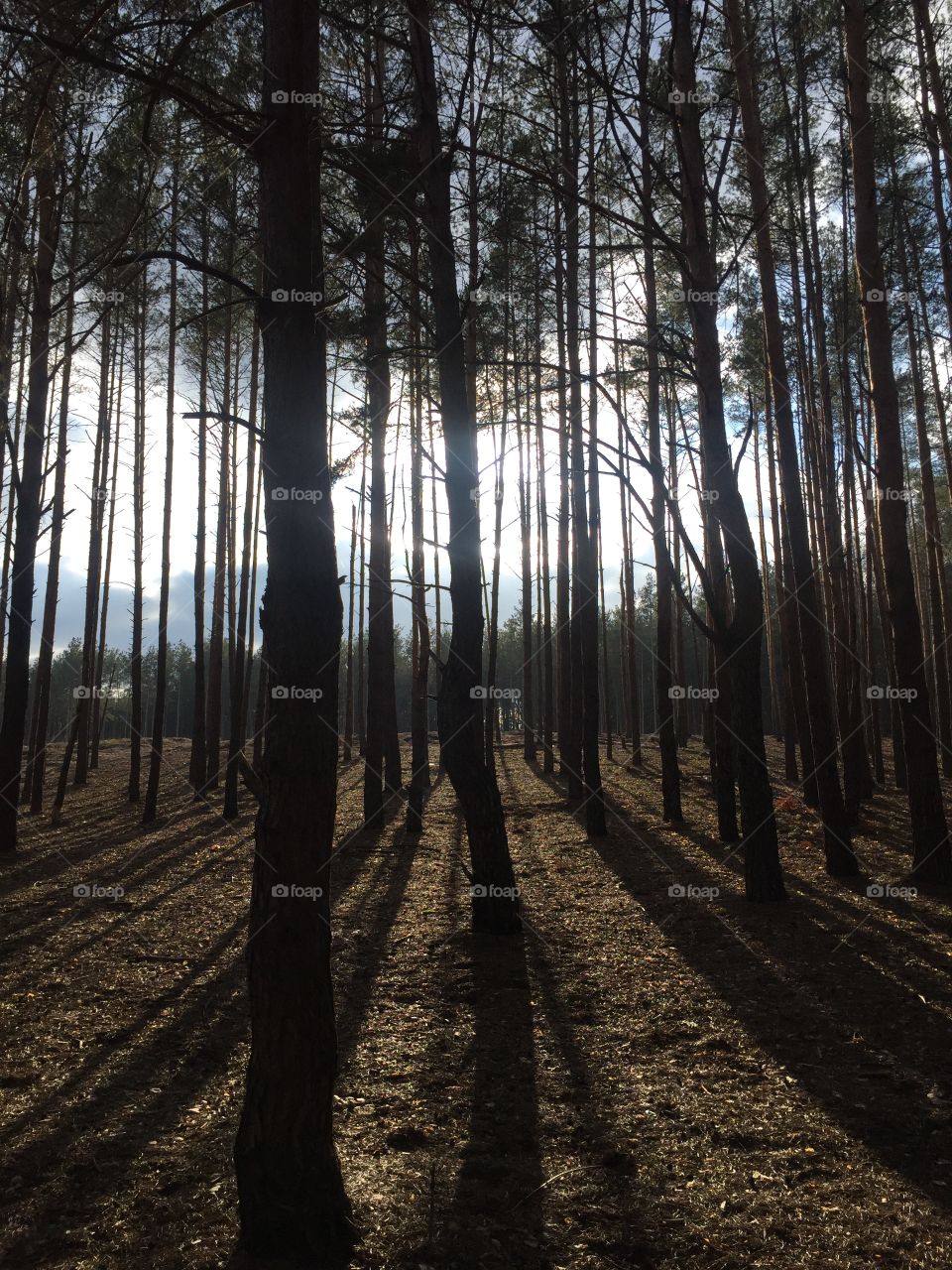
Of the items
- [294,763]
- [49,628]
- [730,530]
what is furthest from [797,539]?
[49,628]

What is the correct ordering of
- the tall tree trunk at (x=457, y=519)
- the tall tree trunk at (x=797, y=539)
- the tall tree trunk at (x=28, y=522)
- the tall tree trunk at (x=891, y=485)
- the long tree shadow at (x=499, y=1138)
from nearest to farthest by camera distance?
the long tree shadow at (x=499, y=1138) → the tall tree trunk at (x=457, y=519) → the tall tree trunk at (x=891, y=485) → the tall tree trunk at (x=797, y=539) → the tall tree trunk at (x=28, y=522)

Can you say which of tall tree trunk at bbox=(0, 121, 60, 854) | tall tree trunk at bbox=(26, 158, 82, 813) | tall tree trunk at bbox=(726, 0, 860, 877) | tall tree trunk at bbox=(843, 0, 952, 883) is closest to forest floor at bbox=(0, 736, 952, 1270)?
tall tree trunk at bbox=(726, 0, 860, 877)

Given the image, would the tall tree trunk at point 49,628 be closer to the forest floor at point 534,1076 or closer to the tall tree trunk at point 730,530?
the forest floor at point 534,1076

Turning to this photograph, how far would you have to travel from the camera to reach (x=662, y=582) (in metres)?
10.8

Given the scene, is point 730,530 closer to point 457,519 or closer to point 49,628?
point 457,519

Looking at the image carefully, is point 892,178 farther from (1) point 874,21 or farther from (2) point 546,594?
(2) point 546,594

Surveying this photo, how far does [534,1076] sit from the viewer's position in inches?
141

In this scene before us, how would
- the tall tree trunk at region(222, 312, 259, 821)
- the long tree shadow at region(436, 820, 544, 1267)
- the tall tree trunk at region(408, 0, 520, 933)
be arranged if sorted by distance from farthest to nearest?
the tall tree trunk at region(222, 312, 259, 821), the tall tree trunk at region(408, 0, 520, 933), the long tree shadow at region(436, 820, 544, 1267)

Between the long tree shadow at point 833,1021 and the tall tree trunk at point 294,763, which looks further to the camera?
the long tree shadow at point 833,1021

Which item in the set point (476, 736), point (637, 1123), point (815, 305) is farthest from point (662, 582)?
point (637, 1123)

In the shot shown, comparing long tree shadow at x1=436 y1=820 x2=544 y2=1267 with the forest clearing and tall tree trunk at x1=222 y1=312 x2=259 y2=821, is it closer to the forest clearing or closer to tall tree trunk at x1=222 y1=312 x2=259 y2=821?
the forest clearing

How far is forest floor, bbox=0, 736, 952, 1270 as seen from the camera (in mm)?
2461

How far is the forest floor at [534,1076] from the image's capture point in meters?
2.46

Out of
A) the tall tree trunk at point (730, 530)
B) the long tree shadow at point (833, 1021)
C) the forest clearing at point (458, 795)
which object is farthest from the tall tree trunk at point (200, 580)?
the long tree shadow at point (833, 1021)
